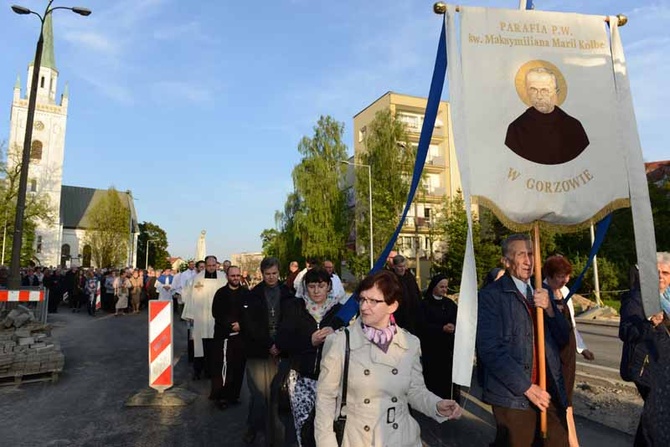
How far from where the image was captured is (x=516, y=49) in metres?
3.54

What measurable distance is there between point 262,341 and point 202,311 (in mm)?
3529

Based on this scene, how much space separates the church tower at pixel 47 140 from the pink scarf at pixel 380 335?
244 feet

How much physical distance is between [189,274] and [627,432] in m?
10.2

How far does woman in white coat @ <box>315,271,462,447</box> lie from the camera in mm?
2576

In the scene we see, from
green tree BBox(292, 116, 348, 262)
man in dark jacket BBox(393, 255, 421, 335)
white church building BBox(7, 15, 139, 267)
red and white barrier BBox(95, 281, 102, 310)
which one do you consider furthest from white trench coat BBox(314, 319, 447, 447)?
white church building BBox(7, 15, 139, 267)

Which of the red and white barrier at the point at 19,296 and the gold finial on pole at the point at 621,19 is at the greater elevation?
the gold finial on pole at the point at 621,19

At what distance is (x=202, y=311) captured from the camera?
816cm

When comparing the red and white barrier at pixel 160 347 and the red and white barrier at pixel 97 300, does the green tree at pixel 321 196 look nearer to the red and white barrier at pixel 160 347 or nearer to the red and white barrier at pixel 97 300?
the red and white barrier at pixel 97 300

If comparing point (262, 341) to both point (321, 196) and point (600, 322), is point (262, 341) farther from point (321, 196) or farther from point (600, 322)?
point (321, 196)

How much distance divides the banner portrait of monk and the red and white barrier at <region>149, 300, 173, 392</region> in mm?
5389

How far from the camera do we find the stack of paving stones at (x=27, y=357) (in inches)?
297

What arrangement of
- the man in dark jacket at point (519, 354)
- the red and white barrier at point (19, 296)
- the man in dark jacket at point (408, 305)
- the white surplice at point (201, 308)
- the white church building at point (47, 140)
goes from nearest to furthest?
the man in dark jacket at point (519, 354), the man in dark jacket at point (408, 305), the white surplice at point (201, 308), the red and white barrier at point (19, 296), the white church building at point (47, 140)

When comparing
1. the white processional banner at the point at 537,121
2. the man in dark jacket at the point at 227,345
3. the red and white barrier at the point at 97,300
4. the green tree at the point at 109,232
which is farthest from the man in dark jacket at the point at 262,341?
the green tree at the point at 109,232

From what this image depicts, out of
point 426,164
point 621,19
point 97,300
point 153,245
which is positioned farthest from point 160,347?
point 153,245
